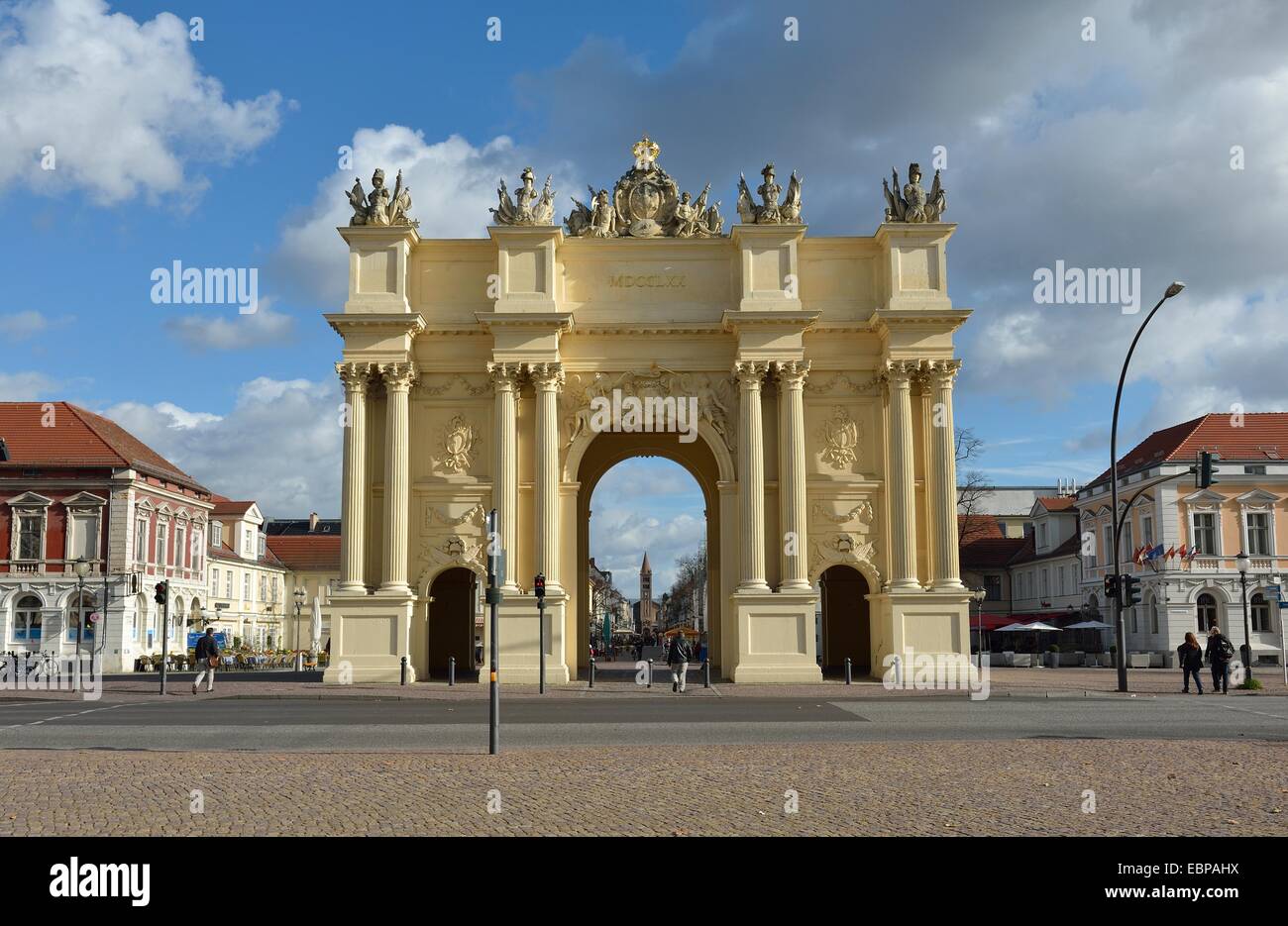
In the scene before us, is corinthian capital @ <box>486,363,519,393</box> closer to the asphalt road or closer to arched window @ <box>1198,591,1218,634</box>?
the asphalt road

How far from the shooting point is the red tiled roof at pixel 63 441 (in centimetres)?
5350

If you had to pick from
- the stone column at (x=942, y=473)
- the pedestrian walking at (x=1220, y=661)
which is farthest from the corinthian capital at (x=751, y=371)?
the pedestrian walking at (x=1220, y=661)

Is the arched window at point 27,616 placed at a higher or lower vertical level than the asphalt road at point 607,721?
higher

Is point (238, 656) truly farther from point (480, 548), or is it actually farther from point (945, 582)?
point (945, 582)

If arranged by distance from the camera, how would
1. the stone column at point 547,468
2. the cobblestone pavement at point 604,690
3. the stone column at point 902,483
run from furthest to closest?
the stone column at point 902,483
the stone column at point 547,468
the cobblestone pavement at point 604,690

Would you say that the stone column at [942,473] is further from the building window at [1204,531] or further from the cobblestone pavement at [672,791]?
the building window at [1204,531]

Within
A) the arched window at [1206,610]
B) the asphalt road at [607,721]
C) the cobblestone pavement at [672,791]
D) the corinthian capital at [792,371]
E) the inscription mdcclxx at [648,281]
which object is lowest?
the asphalt road at [607,721]

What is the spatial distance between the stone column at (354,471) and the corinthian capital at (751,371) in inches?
445

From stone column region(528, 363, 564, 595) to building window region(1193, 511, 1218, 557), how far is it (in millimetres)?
34860

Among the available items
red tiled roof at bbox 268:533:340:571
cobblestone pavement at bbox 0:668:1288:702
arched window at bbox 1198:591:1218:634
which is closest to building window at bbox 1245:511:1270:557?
arched window at bbox 1198:591:1218:634

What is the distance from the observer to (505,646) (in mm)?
35938

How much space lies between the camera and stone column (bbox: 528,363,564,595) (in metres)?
36.1
